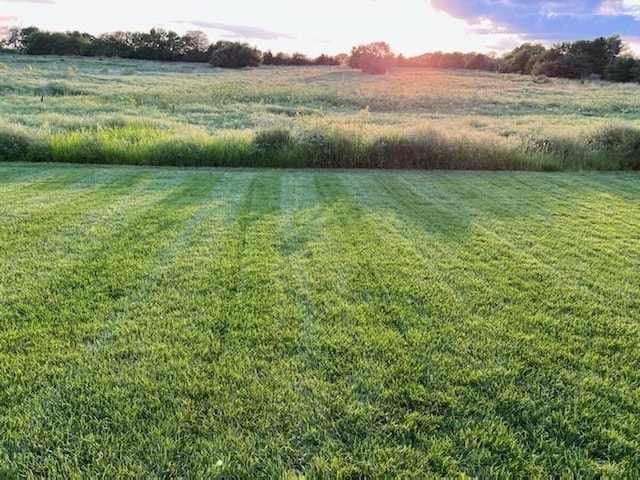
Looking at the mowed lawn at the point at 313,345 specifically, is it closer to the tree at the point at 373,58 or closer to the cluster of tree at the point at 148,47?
the tree at the point at 373,58

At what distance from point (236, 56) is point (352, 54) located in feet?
36.5

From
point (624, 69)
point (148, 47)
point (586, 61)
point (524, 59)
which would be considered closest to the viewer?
point (624, 69)

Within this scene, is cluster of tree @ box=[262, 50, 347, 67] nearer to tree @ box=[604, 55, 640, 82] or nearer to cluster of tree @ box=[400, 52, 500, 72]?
cluster of tree @ box=[400, 52, 500, 72]

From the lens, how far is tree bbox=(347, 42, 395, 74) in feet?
125

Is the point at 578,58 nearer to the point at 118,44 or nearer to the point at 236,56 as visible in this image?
the point at 236,56

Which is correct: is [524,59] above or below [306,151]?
above

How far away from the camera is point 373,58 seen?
38.9 meters

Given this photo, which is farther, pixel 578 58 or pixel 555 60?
pixel 555 60

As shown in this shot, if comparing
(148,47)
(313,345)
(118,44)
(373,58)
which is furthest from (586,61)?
(313,345)

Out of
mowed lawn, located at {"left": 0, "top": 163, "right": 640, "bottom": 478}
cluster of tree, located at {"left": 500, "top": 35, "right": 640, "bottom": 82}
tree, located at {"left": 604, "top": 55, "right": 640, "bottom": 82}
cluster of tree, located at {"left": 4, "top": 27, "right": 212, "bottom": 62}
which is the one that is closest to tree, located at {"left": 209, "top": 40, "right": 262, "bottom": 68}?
cluster of tree, located at {"left": 4, "top": 27, "right": 212, "bottom": 62}

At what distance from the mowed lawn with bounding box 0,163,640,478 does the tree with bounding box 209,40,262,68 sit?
40525mm

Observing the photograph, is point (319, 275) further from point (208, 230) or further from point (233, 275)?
point (208, 230)

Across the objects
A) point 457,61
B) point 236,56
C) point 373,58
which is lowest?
point 236,56

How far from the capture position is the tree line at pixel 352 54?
38562mm
